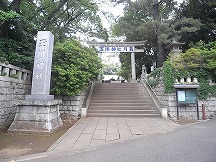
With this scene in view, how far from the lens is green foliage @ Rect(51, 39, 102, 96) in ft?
28.0

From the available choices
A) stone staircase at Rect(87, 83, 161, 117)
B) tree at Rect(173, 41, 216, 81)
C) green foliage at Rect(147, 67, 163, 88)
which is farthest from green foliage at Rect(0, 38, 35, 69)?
tree at Rect(173, 41, 216, 81)

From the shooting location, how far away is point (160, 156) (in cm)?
383

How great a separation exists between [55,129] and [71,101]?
11.0 ft

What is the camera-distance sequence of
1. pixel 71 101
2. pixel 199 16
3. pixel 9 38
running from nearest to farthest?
1. pixel 9 38
2. pixel 71 101
3. pixel 199 16

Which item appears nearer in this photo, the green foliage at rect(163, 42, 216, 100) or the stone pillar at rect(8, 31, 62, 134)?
the stone pillar at rect(8, 31, 62, 134)

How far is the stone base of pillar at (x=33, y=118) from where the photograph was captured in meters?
5.95

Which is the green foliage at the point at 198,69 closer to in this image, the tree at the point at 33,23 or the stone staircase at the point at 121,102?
the stone staircase at the point at 121,102

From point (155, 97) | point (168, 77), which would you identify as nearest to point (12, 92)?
point (168, 77)

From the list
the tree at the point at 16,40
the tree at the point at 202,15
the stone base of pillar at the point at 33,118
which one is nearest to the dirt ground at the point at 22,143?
the stone base of pillar at the point at 33,118

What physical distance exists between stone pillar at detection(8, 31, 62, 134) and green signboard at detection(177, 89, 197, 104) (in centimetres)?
661

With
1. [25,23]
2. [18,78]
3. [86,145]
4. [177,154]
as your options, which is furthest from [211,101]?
[25,23]

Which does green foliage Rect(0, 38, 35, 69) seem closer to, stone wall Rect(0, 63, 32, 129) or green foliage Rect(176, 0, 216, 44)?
stone wall Rect(0, 63, 32, 129)

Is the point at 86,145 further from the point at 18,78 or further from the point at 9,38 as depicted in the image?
the point at 9,38

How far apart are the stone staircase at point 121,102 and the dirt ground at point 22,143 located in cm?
436
